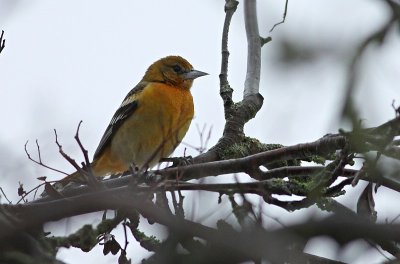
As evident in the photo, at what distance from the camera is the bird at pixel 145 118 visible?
7.07m

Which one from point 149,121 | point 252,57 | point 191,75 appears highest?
point 252,57

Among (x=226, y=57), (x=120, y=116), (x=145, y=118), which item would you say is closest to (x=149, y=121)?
(x=145, y=118)

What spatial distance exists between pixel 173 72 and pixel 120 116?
101 cm

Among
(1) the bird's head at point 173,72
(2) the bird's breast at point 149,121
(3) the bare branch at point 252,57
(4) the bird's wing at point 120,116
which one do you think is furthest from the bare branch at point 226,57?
(4) the bird's wing at point 120,116

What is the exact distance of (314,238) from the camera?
1.96 metres

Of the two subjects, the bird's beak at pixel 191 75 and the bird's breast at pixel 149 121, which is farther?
the bird's beak at pixel 191 75

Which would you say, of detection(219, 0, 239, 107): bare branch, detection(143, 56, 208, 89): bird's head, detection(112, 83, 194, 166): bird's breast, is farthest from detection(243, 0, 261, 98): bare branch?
detection(143, 56, 208, 89): bird's head

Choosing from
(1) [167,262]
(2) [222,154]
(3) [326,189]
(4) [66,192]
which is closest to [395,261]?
(1) [167,262]

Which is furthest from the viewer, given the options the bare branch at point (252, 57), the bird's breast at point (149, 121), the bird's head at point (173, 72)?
the bird's head at point (173, 72)

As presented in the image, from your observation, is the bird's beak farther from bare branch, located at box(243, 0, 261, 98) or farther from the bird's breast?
bare branch, located at box(243, 0, 261, 98)

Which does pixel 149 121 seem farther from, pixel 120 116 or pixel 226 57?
pixel 226 57

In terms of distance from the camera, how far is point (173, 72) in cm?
812

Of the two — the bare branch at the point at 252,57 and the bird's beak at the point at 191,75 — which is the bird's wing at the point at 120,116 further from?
the bare branch at the point at 252,57

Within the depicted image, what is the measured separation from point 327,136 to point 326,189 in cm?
40
